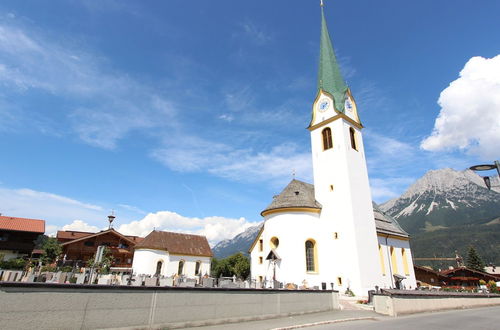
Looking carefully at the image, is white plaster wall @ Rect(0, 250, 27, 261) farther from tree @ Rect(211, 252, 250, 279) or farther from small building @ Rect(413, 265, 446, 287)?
small building @ Rect(413, 265, 446, 287)

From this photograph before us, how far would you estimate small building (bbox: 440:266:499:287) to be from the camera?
150 ft

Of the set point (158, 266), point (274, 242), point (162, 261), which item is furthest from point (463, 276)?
point (158, 266)

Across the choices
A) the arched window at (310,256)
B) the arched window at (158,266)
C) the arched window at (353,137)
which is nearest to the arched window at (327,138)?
the arched window at (353,137)

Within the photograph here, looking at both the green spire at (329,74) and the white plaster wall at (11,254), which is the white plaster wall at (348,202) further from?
the white plaster wall at (11,254)

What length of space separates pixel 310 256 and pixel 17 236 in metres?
44.3

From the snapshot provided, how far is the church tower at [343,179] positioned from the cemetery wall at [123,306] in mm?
14511

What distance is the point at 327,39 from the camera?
3841cm

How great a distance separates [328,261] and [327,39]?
28.6m

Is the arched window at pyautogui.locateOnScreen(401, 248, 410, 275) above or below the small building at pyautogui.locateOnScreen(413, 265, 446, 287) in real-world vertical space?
above

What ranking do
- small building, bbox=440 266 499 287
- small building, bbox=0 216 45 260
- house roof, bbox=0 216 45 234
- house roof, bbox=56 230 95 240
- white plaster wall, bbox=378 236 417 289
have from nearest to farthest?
white plaster wall, bbox=378 236 417 289, small building, bbox=0 216 45 260, house roof, bbox=0 216 45 234, small building, bbox=440 266 499 287, house roof, bbox=56 230 95 240

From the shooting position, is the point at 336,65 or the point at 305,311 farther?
the point at 336,65

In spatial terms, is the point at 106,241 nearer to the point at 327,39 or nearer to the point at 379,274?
the point at 379,274

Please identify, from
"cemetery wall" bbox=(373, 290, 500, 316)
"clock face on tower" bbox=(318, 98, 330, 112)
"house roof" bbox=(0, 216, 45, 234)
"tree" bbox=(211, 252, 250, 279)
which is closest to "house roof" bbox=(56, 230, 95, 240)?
"house roof" bbox=(0, 216, 45, 234)

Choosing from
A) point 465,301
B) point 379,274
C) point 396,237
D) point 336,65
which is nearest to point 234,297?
point 379,274
